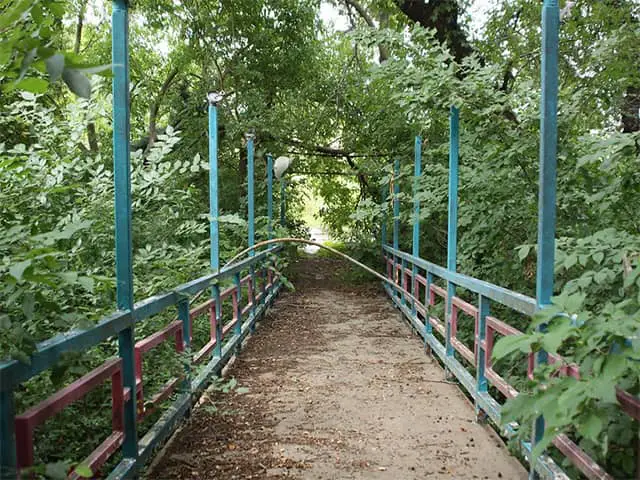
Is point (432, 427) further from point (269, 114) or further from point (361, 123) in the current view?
point (361, 123)

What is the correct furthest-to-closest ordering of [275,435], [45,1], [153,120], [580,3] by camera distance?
[153,120]
[580,3]
[275,435]
[45,1]

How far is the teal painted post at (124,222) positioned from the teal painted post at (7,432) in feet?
3.50

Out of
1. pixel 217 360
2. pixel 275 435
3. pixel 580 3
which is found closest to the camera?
pixel 275 435

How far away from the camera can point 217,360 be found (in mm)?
5086

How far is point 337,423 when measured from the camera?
4.05 metres

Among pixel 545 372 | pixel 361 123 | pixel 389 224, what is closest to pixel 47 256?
pixel 545 372

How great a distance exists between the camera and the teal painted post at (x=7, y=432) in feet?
5.44

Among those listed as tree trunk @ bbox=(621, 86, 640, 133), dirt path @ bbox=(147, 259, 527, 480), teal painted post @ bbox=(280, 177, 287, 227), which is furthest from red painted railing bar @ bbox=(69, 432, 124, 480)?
teal painted post @ bbox=(280, 177, 287, 227)

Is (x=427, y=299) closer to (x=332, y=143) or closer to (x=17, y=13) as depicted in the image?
(x=17, y=13)

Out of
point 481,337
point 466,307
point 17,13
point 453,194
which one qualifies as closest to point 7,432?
point 17,13

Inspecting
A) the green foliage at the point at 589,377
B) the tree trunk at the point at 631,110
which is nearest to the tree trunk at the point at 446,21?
the tree trunk at the point at 631,110

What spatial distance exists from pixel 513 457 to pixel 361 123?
1042 cm

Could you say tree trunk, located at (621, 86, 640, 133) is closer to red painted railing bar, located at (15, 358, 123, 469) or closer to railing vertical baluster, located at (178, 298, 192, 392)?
railing vertical baluster, located at (178, 298, 192, 392)

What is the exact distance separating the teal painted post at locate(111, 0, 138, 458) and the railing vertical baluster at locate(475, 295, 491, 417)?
87.7 inches
